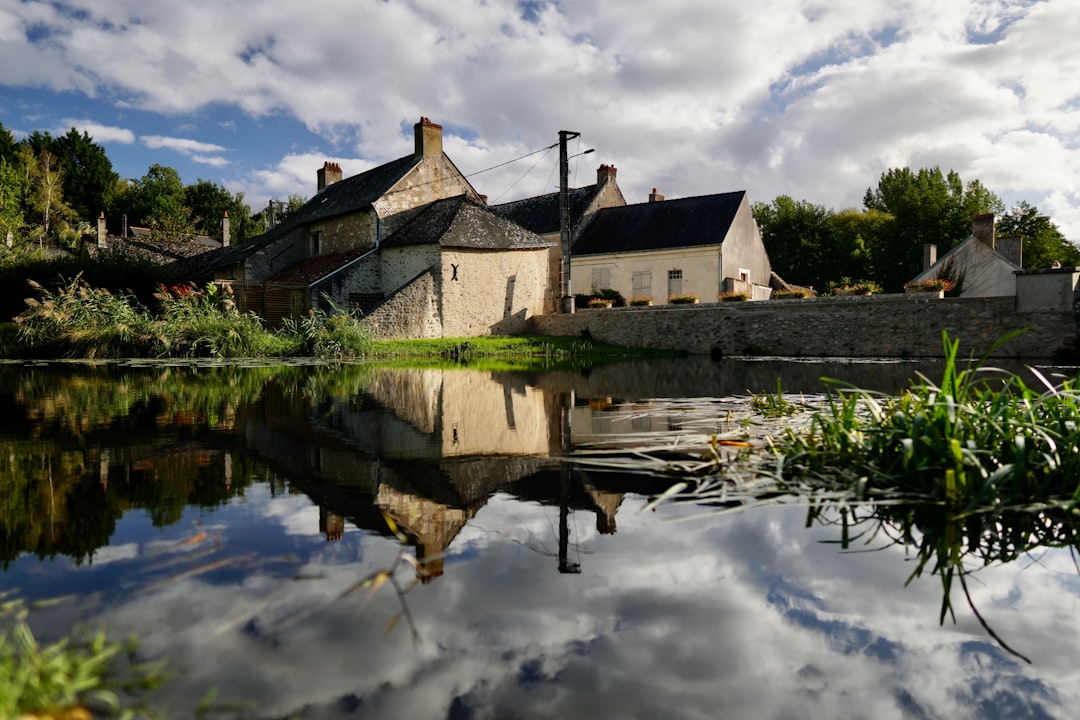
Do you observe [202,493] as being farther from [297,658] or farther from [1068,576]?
[1068,576]

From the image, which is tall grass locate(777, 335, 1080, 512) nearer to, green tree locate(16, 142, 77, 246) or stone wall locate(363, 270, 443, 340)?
stone wall locate(363, 270, 443, 340)

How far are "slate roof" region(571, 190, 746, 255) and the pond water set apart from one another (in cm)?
3009

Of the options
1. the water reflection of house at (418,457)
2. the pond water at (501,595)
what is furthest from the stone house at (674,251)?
the pond water at (501,595)

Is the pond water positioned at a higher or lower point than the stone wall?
lower

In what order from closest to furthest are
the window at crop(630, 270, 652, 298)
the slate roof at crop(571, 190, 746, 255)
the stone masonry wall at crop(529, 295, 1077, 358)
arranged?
the stone masonry wall at crop(529, 295, 1077, 358), the slate roof at crop(571, 190, 746, 255), the window at crop(630, 270, 652, 298)

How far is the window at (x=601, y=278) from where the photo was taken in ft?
115

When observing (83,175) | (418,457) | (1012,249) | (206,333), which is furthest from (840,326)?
(83,175)

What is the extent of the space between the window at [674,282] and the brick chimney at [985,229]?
45.8 ft

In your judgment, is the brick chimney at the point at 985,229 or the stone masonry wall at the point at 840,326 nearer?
the stone masonry wall at the point at 840,326

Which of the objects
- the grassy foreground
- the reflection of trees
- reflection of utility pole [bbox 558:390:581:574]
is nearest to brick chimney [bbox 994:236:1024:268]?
the grassy foreground

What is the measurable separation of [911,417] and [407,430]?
368 centimetres

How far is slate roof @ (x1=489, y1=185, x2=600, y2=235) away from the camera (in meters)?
36.1

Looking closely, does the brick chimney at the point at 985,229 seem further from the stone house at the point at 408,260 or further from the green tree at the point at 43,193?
the green tree at the point at 43,193

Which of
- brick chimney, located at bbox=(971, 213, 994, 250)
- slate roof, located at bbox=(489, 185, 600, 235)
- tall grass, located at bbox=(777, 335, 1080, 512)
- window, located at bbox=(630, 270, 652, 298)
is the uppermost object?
slate roof, located at bbox=(489, 185, 600, 235)
